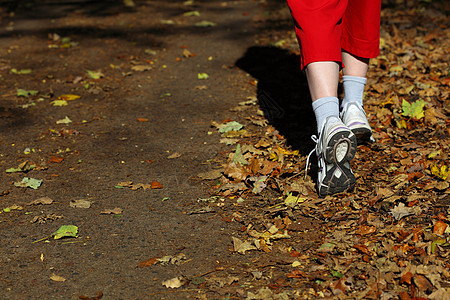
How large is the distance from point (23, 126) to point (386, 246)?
308 cm

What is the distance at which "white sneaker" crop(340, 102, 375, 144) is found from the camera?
346 cm

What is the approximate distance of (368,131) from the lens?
11.5 ft

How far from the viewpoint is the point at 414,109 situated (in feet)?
13.3

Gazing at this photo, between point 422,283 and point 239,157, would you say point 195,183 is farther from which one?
point 422,283

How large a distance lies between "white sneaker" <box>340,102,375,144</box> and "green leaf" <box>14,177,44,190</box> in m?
2.07

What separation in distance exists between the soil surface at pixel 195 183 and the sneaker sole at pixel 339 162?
0.28 ft

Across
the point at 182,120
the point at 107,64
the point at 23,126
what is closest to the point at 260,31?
A: the point at 107,64

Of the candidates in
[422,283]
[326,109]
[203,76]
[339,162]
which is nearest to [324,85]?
[326,109]

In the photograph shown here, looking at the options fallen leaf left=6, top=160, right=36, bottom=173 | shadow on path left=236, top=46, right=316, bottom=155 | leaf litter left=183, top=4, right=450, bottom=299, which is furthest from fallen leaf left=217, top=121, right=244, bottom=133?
fallen leaf left=6, top=160, right=36, bottom=173

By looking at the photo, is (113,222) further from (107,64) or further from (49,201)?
(107,64)

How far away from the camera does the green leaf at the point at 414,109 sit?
401 cm

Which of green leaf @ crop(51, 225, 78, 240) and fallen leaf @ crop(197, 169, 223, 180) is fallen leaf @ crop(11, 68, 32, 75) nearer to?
fallen leaf @ crop(197, 169, 223, 180)

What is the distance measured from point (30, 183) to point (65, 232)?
0.71 m

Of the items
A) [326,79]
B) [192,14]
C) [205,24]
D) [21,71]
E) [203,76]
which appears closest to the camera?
[326,79]
